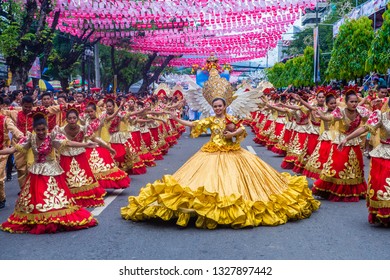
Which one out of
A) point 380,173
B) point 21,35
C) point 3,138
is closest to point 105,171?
point 3,138

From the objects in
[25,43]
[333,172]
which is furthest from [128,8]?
[333,172]

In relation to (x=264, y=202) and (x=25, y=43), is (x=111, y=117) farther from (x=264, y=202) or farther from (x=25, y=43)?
(x=25, y=43)

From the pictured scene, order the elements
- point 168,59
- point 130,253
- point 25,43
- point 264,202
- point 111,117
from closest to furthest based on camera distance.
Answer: point 130,253, point 264,202, point 111,117, point 25,43, point 168,59

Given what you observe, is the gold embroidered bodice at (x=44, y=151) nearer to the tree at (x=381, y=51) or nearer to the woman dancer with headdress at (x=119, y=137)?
the woman dancer with headdress at (x=119, y=137)

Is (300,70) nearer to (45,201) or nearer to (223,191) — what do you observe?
(223,191)

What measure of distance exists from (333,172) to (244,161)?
2.21 metres

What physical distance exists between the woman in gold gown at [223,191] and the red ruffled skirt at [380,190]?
96cm

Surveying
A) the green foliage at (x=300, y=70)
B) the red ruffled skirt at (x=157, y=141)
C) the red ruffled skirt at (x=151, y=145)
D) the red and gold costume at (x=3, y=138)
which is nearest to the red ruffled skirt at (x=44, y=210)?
the red and gold costume at (x=3, y=138)

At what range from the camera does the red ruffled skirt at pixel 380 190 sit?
7.79 meters

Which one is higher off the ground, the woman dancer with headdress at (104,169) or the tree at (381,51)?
the tree at (381,51)

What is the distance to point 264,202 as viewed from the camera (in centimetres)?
801

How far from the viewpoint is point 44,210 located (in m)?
7.87

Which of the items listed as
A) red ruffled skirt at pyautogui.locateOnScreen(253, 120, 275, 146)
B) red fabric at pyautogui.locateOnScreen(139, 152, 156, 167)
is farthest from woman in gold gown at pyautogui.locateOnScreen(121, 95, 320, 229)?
red ruffled skirt at pyautogui.locateOnScreen(253, 120, 275, 146)

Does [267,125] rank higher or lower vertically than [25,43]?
lower
